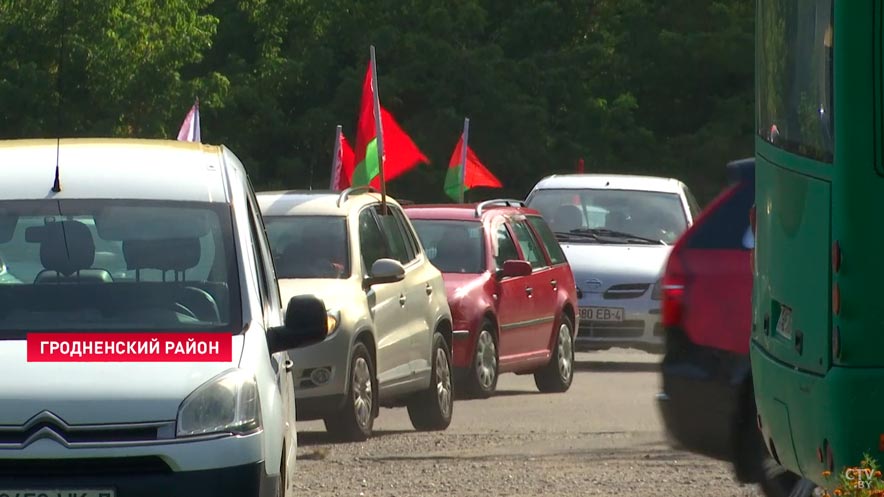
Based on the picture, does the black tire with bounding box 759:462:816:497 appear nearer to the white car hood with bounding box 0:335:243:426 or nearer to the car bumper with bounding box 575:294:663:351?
the white car hood with bounding box 0:335:243:426

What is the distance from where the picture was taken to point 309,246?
1401 centimetres

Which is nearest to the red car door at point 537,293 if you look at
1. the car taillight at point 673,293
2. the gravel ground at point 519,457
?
the gravel ground at point 519,457

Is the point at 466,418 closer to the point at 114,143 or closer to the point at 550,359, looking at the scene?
the point at 550,359

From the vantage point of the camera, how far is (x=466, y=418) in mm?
15625

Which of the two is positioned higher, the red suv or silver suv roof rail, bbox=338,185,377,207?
the red suv

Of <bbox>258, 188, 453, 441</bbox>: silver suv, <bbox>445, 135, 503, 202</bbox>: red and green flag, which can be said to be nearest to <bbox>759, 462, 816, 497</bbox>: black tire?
<bbox>258, 188, 453, 441</bbox>: silver suv

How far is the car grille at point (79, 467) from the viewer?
6.62m

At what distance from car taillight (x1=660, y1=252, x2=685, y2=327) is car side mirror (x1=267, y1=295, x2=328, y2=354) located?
8.97 feet

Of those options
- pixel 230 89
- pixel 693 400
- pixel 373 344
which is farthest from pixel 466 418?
pixel 230 89

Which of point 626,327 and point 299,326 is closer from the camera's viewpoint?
point 299,326

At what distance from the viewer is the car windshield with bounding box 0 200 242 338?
7.38 meters

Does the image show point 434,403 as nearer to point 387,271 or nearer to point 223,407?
point 387,271

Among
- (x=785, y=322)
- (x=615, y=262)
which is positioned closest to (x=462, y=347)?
(x=615, y=262)

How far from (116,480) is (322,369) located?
6234 millimetres
